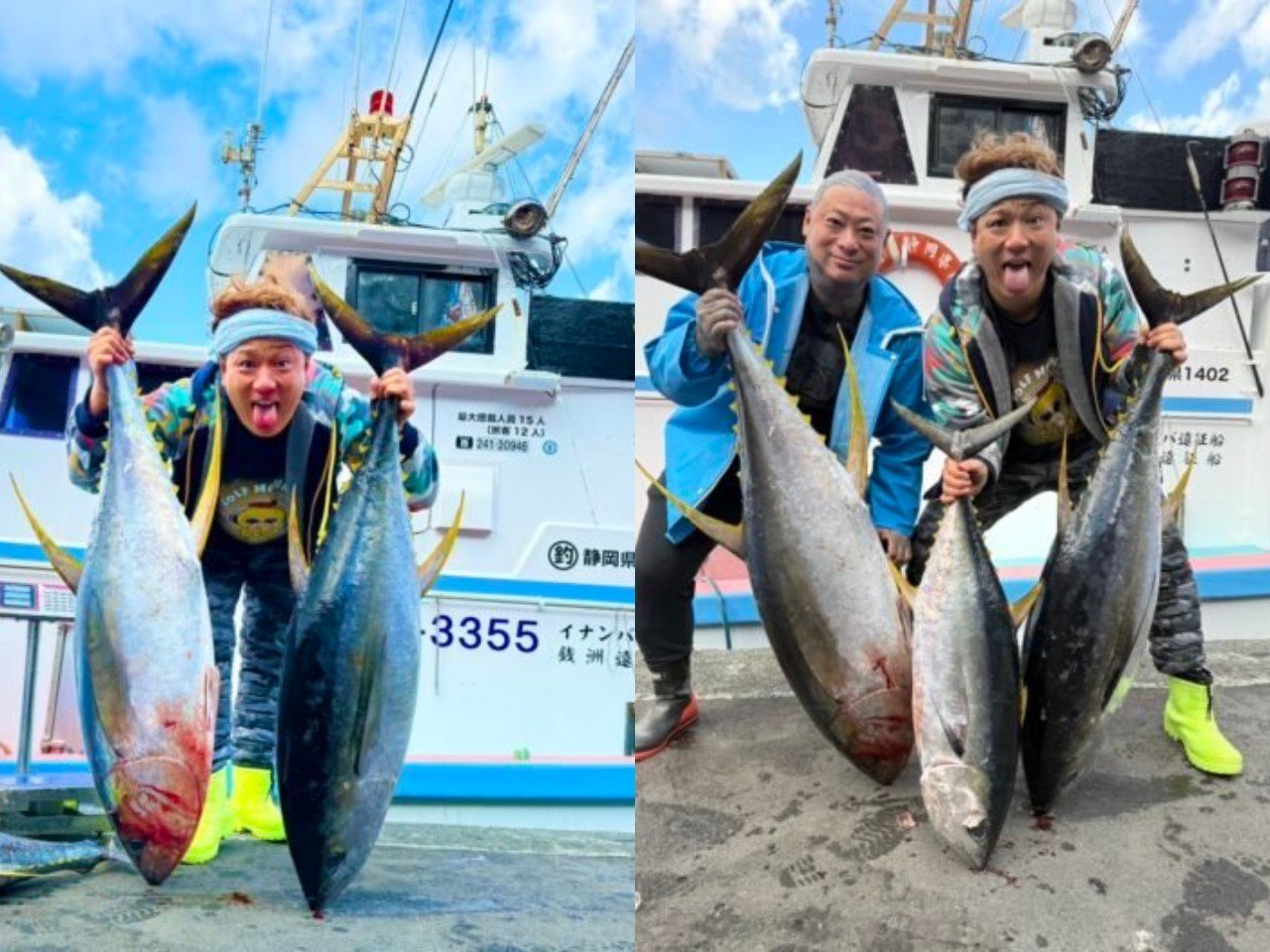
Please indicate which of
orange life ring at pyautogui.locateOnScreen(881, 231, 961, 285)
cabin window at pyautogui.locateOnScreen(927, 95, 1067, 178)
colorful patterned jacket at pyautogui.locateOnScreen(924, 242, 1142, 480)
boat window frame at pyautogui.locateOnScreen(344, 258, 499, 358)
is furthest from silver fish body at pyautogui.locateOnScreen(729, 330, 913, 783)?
cabin window at pyautogui.locateOnScreen(927, 95, 1067, 178)

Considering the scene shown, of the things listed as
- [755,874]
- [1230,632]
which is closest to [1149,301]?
[755,874]

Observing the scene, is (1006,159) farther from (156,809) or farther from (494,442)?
(156,809)

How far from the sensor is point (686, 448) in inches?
70.0

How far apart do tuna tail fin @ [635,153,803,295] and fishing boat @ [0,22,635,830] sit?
2.59 ft

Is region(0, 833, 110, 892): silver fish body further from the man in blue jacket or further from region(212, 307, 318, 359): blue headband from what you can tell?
the man in blue jacket

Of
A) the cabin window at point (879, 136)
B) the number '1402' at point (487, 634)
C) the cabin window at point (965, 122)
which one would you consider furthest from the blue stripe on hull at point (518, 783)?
the cabin window at point (965, 122)

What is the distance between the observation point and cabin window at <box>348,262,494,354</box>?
7.86 ft

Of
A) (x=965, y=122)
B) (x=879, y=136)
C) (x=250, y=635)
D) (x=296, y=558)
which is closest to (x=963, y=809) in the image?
(x=296, y=558)

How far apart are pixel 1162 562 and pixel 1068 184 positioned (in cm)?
293

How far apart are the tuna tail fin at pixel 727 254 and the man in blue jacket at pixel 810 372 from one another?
0.21 feet

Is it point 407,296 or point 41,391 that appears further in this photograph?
point 407,296

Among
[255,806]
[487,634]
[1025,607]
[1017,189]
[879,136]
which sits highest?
[879,136]

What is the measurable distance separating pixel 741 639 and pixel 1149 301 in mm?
1678

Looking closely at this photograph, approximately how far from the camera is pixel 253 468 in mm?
1808
